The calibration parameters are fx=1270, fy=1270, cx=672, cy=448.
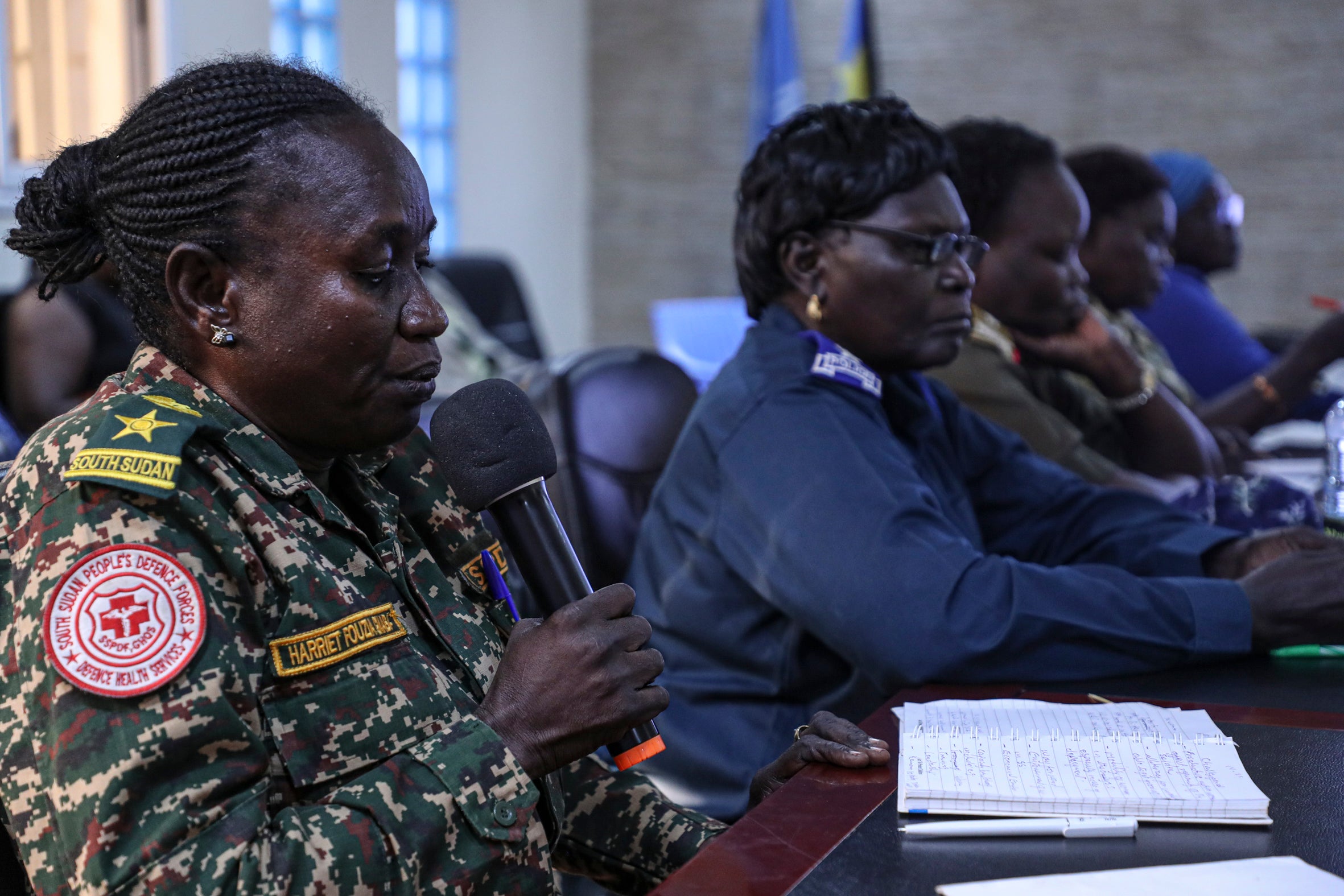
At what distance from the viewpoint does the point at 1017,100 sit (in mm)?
6320

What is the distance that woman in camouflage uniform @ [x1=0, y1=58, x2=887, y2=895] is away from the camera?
77 cm

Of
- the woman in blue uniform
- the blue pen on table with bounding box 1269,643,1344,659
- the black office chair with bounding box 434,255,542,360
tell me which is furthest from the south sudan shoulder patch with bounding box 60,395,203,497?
the black office chair with bounding box 434,255,542,360

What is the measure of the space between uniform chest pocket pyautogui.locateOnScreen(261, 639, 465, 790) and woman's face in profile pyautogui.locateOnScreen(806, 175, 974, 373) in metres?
0.89

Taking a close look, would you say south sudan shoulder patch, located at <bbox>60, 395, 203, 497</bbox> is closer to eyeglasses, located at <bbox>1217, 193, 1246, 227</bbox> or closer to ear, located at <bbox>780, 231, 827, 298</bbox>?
ear, located at <bbox>780, 231, 827, 298</bbox>

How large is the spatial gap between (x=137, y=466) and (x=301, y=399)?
17 cm

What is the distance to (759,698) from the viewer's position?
1534 mm

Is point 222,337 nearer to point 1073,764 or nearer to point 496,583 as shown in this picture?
point 496,583

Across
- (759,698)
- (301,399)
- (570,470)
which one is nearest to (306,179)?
(301,399)

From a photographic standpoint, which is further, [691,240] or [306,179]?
[691,240]

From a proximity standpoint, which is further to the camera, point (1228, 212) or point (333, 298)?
point (1228, 212)

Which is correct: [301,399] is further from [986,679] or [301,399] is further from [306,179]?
[986,679]

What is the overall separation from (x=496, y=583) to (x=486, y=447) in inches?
8.0

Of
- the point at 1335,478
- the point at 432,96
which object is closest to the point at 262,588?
the point at 1335,478

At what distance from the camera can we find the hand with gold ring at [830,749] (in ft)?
3.33
